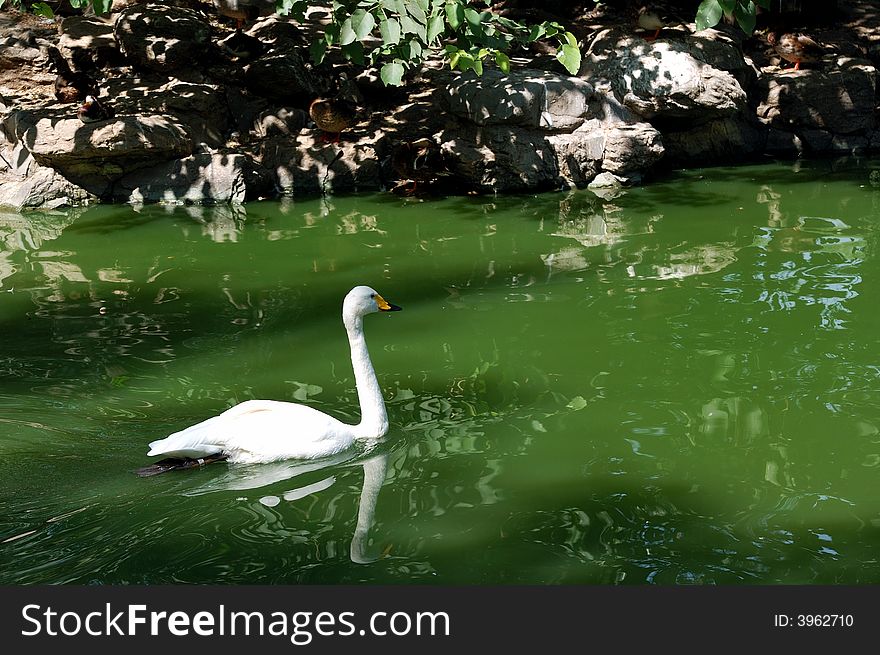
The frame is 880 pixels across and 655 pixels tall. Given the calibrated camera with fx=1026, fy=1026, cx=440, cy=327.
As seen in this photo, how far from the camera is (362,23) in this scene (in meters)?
6.33

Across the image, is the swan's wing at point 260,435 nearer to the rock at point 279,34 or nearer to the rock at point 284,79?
the rock at point 284,79

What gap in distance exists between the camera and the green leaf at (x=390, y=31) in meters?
6.25

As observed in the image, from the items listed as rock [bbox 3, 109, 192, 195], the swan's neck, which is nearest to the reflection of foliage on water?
the swan's neck

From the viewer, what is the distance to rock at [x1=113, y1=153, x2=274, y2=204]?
501 inches

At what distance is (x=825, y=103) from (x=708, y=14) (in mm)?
10773

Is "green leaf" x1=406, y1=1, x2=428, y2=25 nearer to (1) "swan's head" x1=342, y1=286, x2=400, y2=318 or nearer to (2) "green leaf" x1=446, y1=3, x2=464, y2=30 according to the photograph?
(2) "green leaf" x1=446, y1=3, x2=464, y2=30

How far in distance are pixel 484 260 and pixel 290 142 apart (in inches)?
193

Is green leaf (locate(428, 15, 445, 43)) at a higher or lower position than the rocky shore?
higher

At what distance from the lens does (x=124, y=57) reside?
14.4 meters

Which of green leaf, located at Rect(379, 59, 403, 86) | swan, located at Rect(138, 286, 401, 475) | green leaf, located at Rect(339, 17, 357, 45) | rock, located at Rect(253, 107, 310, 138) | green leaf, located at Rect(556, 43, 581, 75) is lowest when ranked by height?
swan, located at Rect(138, 286, 401, 475)

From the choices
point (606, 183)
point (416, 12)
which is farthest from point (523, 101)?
point (416, 12)

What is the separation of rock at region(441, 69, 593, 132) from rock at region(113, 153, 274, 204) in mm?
2834

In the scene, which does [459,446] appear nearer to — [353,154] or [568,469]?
[568,469]

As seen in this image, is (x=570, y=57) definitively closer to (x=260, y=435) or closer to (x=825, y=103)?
(x=260, y=435)
